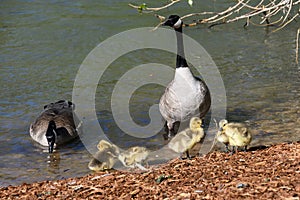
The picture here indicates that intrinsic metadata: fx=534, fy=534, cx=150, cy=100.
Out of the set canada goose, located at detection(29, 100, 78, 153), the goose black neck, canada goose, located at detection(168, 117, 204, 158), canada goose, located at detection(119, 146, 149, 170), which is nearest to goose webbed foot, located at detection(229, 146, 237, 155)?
canada goose, located at detection(168, 117, 204, 158)

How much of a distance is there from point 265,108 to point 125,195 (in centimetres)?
519

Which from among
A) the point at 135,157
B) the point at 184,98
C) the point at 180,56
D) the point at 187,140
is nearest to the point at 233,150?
the point at 187,140

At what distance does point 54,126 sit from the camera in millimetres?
9258

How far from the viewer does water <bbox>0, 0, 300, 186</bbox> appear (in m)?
8.79

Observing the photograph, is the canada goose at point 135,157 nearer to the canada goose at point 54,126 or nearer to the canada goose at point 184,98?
the canada goose at point 184,98

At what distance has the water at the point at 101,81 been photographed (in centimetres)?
879

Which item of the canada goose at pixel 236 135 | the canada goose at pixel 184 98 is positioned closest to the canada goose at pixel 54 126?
the canada goose at pixel 184 98

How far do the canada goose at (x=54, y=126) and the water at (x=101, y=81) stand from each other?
0.19 meters

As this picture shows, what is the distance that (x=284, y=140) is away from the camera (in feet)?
27.7

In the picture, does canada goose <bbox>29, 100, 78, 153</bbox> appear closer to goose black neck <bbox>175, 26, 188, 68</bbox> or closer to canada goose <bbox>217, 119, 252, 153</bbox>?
goose black neck <bbox>175, 26, 188, 68</bbox>

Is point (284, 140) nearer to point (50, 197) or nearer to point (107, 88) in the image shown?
point (50, 197)

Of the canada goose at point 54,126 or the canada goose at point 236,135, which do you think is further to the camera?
the canada goose at point 54,126

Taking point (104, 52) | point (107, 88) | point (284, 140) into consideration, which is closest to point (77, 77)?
point (107, 88)

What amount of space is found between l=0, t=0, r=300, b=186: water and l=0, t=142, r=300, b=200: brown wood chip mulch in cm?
123
